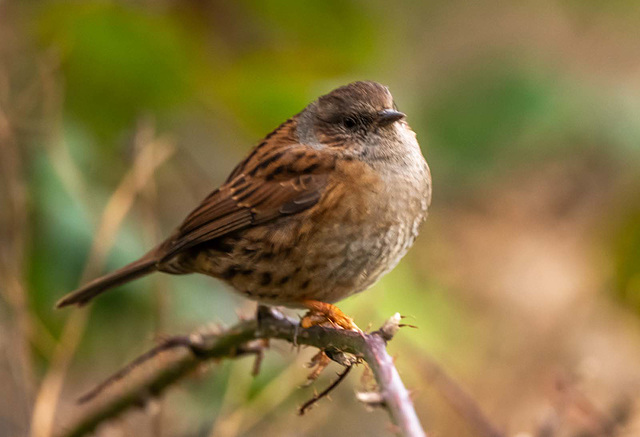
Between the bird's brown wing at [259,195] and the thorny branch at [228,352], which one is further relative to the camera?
the bird's brown wing at [259,195]

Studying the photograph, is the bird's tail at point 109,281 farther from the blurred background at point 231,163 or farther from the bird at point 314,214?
the blurred background at point 231,163

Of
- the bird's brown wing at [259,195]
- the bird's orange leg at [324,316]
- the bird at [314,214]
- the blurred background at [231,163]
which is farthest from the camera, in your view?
the blurred background at [231,163]

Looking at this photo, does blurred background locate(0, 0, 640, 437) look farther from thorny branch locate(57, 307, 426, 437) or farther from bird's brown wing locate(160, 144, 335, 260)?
bird's brown wing locate(160, 144, 335, 260)

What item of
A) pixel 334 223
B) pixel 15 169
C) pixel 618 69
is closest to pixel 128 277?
pixel 15 169

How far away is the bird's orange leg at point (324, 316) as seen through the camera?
251 cm

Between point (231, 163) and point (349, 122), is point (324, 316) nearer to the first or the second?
point (349, 122)

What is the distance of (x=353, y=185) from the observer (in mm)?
2902

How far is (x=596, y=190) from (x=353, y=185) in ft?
10.6

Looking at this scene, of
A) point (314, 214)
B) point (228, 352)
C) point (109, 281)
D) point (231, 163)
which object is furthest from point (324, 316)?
point (231, 163)

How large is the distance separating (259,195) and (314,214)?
280 millimetres

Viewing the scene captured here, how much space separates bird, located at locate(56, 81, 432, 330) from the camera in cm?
286

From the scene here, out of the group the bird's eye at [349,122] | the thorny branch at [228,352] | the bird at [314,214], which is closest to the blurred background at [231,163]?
the thorny branch at [228,352]

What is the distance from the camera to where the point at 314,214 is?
2.89m

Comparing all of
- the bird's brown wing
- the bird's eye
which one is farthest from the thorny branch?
the bird's eye
